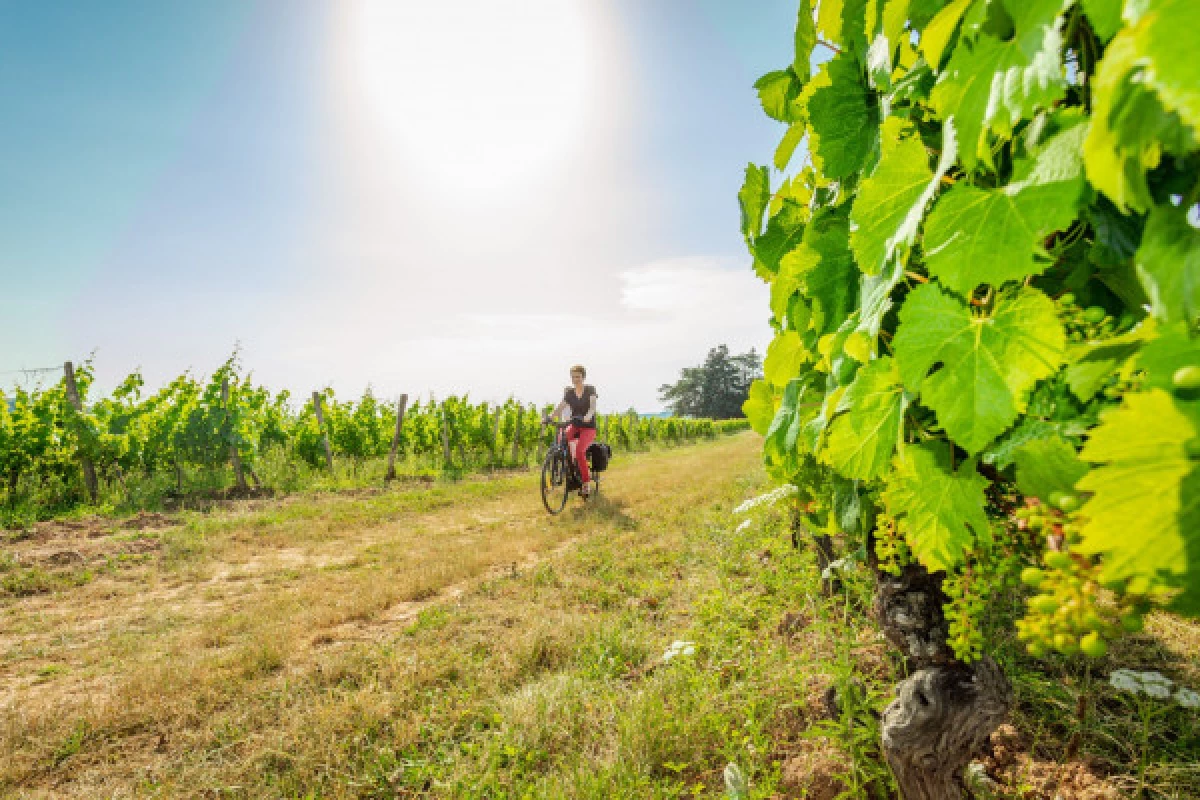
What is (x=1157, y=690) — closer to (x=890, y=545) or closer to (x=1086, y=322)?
(x=890, y=545)

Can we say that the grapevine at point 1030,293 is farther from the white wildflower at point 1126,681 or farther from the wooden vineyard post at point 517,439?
the wooden vineyard post at point 517,439

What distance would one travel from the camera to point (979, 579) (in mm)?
1135

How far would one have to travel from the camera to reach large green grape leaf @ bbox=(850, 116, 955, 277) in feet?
2.80

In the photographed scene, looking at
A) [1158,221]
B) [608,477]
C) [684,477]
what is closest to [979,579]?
[1158,221]

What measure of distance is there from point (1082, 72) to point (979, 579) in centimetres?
97

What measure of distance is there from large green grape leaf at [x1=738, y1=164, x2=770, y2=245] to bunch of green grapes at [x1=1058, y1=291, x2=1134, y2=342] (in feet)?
3.79

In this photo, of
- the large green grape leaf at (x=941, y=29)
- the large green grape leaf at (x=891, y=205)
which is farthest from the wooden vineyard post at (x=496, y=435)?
the large green grape leaf at (x=941, y=29)

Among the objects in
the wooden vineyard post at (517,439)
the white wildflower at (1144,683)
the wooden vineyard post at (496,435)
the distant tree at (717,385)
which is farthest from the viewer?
the distant tree at (717,385)

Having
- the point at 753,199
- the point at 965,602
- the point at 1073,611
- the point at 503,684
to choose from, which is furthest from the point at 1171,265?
the point at 503,684

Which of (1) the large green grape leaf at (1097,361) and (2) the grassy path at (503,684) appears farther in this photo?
(2) the grassy path at (503,684)

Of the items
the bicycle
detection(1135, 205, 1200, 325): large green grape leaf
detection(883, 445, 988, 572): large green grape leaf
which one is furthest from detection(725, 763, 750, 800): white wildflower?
the bicycle

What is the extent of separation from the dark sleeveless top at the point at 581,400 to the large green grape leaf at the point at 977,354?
7.92 m

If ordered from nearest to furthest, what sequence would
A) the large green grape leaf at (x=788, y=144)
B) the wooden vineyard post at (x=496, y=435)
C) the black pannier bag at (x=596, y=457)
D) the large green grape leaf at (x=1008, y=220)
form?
the large green grape leaf at (x=1008, y=220)
the large green grape leaf at (x=788, y=144)
the black pannier bag at (x=596, y=457)
the wooden vineyard post at (x=496, y=435)

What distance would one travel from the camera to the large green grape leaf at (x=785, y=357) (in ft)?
5.75
